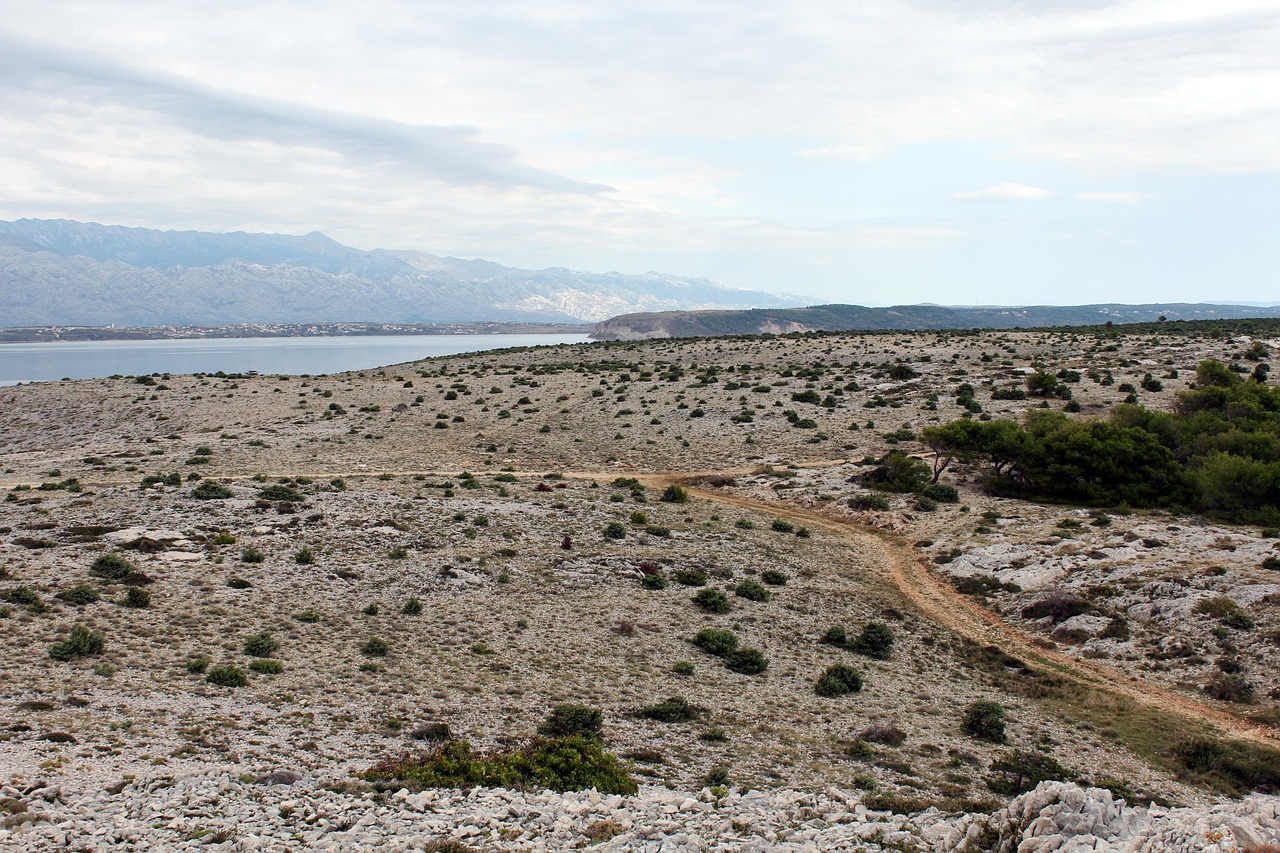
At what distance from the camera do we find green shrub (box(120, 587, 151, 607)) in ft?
59.5

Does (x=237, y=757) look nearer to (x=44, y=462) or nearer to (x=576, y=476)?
(x=576, y=476)

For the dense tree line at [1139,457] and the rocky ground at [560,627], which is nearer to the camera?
the rocky ground at [560,627]

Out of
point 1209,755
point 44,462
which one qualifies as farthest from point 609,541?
point 44,462

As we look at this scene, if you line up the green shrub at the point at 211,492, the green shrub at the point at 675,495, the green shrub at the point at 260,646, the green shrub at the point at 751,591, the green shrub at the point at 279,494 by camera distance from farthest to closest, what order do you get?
1. the green shrub at the point at 675,495
2. the green shrub at the point at 279,494
3. the green shrub at the point at 211,492
4. the green shrub at the point at 751,591
5. the green shrub at the point at 260,646

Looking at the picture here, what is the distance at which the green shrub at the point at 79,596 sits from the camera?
698 inches

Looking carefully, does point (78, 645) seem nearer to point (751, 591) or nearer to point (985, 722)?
point (751, 591)

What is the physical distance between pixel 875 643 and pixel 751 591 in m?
4.13

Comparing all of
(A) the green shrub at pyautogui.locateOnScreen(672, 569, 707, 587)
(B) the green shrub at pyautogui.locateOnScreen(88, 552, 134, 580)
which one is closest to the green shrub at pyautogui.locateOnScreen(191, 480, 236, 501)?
(B) the green shrub at pyautogui.locateOnScreen(88, 552, 134, 580)

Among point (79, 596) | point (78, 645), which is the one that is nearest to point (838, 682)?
point (78, 645)

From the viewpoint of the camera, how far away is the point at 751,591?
2325 cm

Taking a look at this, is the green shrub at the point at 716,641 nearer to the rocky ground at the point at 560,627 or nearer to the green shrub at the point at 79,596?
the rocky ground at the point at 560,627

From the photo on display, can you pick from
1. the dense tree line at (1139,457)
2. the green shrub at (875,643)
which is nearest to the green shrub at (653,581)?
the green shrub at (875,643)

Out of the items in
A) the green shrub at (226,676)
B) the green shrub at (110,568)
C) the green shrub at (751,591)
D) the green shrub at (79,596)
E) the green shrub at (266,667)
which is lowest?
the green shrub at (751,591)

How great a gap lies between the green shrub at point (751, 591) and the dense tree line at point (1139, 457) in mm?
16623
